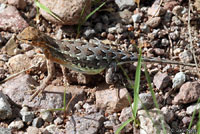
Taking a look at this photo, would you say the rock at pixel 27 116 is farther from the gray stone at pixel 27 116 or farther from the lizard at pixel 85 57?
the lizard at pixel 85 57

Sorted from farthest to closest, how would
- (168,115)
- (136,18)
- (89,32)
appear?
(136,18) → (89,32) → (168,115)

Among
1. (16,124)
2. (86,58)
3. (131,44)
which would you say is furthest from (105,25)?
(16,124)

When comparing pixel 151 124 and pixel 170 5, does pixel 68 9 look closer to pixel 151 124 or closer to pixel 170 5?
pixel 170 5

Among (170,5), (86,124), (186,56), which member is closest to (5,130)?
Answer: (86,124)

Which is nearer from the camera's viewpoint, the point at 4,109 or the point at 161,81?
the point at 4,109

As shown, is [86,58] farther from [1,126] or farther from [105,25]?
[1,126]

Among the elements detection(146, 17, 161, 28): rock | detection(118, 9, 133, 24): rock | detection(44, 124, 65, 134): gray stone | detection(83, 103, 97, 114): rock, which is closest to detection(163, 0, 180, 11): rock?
detection(146, 17, 161, 28): rock

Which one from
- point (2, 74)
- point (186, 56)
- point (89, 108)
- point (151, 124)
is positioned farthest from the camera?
point (186, 56)

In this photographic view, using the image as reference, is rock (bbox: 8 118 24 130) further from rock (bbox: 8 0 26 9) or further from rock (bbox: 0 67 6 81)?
rock (bbox: 8 0 26 9)
